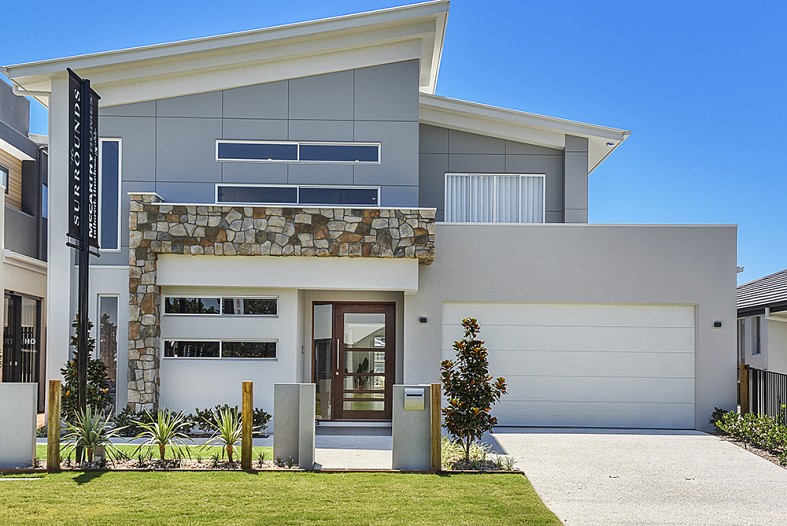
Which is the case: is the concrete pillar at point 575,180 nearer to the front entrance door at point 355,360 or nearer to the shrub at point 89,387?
the front entrance door at point 355,360

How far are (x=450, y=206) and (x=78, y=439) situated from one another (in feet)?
33.5

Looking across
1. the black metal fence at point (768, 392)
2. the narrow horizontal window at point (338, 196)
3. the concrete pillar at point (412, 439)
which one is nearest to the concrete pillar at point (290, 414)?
the concrete pillar at point (412, 439)

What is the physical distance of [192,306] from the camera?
15.1 meters

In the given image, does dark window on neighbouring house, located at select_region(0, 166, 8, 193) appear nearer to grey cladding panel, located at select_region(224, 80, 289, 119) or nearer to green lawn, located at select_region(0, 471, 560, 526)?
grey cladding panel, located at select_region(224, 80, 289, 119)

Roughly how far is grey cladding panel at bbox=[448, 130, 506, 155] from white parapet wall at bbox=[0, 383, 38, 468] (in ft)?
36.0

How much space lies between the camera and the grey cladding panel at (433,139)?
18391 mm

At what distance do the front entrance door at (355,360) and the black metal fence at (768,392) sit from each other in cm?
688

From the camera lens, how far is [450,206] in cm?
1825

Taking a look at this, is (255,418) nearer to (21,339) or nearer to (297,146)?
(297,146)

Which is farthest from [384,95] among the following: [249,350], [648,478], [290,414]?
[648,478]

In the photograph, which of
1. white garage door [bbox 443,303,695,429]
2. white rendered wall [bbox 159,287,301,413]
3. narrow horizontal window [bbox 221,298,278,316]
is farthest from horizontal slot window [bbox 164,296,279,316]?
white garage door [bbox 443,303,695,429]

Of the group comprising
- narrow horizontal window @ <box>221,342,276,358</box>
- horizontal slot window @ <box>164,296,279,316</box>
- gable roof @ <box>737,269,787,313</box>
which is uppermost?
gable roof @ <box>737,269,787,313</box>

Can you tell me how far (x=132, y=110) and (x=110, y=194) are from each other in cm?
172

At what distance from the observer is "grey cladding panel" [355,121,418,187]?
52.0 feet
